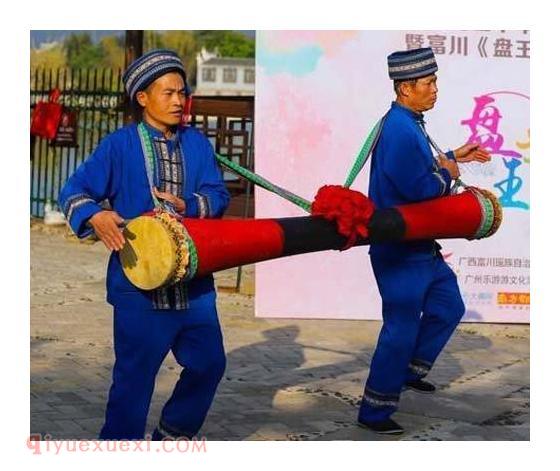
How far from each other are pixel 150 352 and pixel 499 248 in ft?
13.7

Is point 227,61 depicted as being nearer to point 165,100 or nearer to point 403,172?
point 403,172

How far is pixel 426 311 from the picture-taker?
5.42 meters

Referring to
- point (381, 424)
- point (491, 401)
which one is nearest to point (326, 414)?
point (381, 424)

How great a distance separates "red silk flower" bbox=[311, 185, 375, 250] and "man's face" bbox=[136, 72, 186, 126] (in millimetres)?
687

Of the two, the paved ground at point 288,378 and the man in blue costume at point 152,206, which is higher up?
the man in blue costume at point 152,206

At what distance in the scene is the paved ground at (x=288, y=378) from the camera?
17.0 feet

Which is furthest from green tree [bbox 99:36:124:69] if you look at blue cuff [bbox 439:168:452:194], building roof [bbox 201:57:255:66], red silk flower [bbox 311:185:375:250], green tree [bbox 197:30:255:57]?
red silk flower [bbox 311:185:375:250]

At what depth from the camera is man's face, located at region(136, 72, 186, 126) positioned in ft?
14.0

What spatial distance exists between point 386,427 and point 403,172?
45.1 inches

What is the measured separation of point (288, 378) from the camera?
618 centimetres

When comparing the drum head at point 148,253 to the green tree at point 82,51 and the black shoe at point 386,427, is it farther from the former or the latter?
the green tree at point 82,51

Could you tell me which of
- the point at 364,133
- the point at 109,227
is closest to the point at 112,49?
the point at 364,133

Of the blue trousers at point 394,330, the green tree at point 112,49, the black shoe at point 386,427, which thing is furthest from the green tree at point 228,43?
the black shoe at point 386,427

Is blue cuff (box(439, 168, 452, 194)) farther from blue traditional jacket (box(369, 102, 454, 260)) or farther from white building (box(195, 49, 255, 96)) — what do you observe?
white building (box(195, 49, 255, 96))
